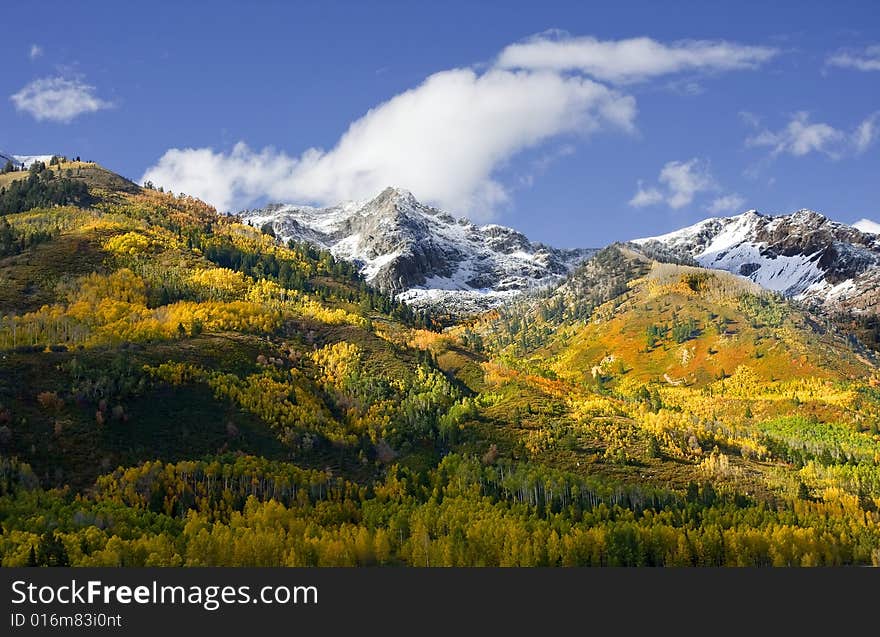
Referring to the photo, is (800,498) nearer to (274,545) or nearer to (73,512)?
(274,545)

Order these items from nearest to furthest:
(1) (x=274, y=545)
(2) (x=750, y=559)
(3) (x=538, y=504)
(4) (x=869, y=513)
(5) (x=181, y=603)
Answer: (5) (x=181, y=603), (1) (x=274, y=545), (2) (x=750, y=559), (3) (x=538, y=504), (4) (x=869, y=513)

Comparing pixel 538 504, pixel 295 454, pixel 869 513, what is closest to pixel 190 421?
pixel 295 454

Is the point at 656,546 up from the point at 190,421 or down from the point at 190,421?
down

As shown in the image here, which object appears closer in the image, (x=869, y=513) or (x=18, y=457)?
(x=18, y=457)

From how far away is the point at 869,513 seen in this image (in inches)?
7480

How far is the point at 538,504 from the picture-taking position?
175875 millimetres

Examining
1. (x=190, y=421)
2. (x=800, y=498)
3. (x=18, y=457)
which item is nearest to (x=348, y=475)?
(x=190, y=421)

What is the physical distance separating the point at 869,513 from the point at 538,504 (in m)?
86.9

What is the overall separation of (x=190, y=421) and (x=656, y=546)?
11907 centimetres

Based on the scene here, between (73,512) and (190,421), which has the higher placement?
(190,421)

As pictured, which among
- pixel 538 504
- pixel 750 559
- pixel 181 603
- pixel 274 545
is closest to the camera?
pixel 181 603

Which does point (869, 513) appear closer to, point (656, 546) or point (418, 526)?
point (656, 546)

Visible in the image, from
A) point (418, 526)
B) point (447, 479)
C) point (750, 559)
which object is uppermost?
point (447, 479)

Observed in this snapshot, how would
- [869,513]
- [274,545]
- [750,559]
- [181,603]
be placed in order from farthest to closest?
[869,513], [750,559], [274,545], [181,603]
